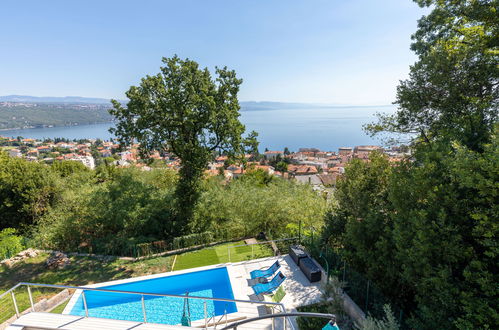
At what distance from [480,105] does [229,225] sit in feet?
37.0

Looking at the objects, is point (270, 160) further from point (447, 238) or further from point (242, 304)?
point (447, 238)

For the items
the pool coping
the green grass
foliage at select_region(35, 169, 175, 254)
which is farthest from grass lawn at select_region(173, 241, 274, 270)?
the green grass

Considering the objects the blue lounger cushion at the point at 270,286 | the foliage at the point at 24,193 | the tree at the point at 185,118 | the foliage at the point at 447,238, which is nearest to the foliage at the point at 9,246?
the foliage at the point at 24,193

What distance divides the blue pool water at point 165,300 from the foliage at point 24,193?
10799mm

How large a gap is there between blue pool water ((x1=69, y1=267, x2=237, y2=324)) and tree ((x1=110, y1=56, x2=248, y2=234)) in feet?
13.7

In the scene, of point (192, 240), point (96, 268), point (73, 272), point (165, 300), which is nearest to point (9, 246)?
point (73, 272)

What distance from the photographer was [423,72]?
8.55m

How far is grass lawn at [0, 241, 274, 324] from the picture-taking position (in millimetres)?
9414

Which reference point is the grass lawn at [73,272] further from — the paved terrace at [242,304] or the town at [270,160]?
the town at [270,160]

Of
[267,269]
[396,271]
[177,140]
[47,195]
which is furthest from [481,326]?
[47,195]

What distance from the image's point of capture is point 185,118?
12.8 metres

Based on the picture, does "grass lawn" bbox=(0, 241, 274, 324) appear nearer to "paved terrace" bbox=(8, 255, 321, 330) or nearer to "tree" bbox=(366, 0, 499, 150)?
"paved terrace" bbox=(8, 255, 321, 330)

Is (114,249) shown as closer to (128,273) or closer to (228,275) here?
(128,273)

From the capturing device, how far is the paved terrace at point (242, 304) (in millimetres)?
5162
